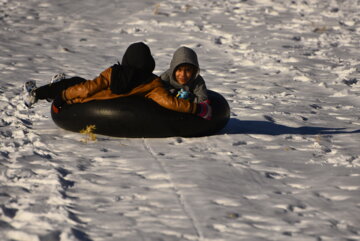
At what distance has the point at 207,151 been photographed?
271 inches

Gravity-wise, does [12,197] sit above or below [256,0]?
below

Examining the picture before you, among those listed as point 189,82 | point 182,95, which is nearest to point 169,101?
point 182,95

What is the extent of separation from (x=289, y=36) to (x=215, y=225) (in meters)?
9.17

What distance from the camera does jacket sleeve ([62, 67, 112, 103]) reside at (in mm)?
7000

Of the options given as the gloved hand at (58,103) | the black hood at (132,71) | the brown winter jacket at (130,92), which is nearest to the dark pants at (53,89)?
the gloved hand at (58,103)

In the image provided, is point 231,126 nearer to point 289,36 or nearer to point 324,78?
point 324,78

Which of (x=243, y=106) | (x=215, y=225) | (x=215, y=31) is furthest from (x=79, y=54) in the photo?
(x=215, y=225)

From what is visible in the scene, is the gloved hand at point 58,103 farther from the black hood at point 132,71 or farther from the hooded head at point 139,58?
the hooded head at point 139,58

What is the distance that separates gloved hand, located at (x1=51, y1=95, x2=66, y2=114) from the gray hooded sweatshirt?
4.01 feet

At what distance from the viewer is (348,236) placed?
4863 mm

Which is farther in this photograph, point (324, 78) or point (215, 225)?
point (324, 78)

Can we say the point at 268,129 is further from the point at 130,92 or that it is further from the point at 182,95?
the point at 130,92

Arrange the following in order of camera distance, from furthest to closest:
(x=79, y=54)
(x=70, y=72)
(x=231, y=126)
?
1. (x=79, y=54)
2. (x=70, y=72)
3. (x=231, y=126)

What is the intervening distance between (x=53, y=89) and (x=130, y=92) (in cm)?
98
